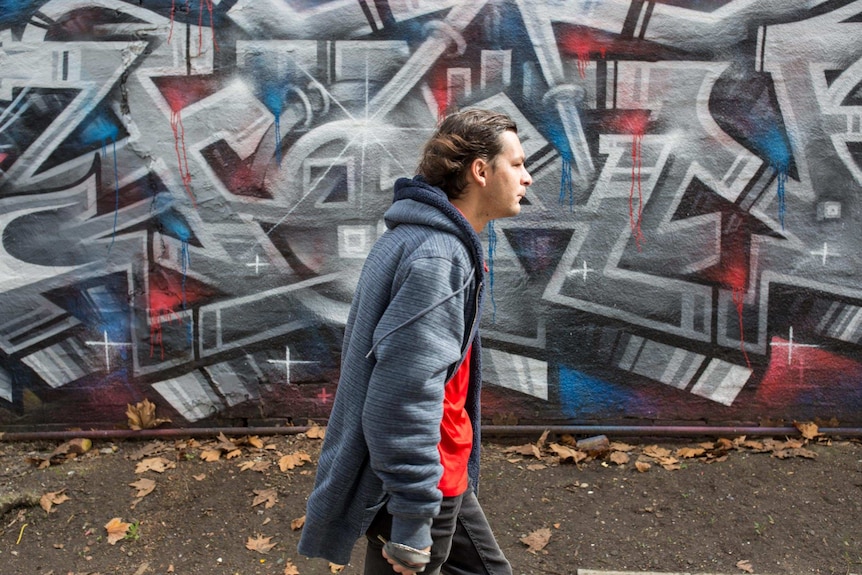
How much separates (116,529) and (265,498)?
74 cm

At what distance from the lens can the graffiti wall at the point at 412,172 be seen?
4594 mm

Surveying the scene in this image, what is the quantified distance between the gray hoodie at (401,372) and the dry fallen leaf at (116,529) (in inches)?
82.5

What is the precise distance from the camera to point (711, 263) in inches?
185

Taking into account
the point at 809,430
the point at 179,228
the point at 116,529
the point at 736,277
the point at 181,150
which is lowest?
the point at 116,529

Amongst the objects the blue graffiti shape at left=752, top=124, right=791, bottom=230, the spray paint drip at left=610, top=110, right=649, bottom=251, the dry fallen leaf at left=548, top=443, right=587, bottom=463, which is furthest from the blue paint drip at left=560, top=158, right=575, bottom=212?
the dry fallen leaf at left=548, top=443, right=587, bottom=463

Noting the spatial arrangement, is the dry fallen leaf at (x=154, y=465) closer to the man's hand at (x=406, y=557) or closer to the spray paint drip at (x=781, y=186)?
the man's hand at (x=406, y=557)

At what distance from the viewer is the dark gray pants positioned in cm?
225

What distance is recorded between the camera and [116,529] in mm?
4004

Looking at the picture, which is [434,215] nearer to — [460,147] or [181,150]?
[460,147]

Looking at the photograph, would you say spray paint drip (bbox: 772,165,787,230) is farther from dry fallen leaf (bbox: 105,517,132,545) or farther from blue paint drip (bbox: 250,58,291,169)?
dry fallen leaf (bbox: 105,517,132,545)

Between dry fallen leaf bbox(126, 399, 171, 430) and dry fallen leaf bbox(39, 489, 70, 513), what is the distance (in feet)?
2.16

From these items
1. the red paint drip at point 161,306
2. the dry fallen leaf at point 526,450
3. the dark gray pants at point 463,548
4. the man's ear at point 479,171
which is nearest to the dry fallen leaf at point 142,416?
the red paint drip at point 161,306

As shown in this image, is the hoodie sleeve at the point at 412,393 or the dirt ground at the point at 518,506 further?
the dirt ground at the point at 518,506

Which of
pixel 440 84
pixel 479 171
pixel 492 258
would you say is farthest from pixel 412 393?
pixel 440 84
